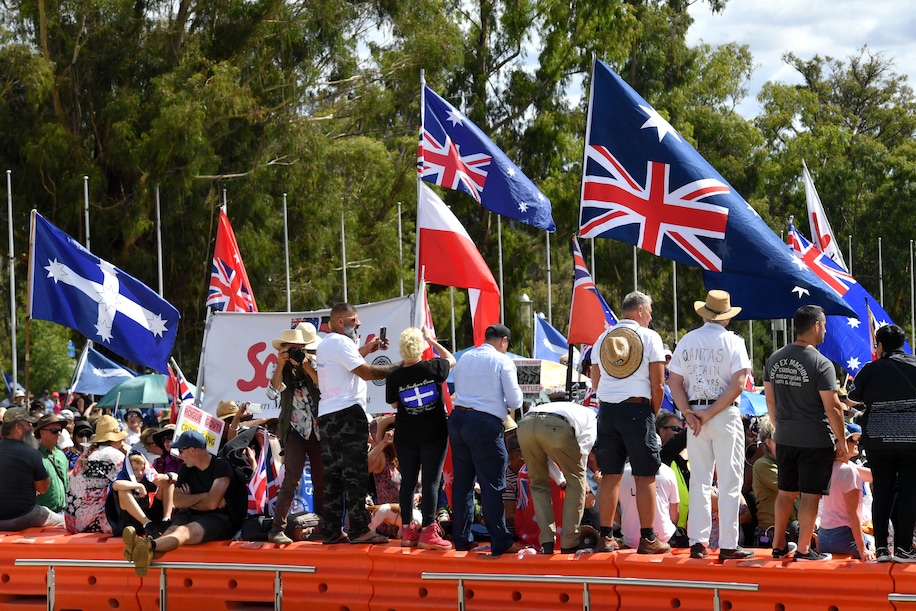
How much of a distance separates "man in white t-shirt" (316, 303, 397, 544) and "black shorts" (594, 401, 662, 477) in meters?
1.76

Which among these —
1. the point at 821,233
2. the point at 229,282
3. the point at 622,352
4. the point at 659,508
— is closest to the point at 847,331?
the point at 821,233

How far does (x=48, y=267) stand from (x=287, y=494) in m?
5.18

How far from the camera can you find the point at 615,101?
10547 millimetres

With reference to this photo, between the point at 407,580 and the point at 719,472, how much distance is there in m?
2.49

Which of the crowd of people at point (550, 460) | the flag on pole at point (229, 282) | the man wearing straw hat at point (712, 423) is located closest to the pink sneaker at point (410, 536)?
the crowd of people at point (550, 460)

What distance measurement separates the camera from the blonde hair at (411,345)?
9.35 metres

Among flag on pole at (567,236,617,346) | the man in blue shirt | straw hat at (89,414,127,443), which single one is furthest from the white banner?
the man in blue shirt

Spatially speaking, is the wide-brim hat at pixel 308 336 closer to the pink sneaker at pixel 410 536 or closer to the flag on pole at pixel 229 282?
the pink sneaker at pixel 410 536

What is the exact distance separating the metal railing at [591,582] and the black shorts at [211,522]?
1881 mm

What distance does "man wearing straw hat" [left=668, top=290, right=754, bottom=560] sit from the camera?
8.27 meters

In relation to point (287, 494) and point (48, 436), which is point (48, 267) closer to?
point (48, 436)

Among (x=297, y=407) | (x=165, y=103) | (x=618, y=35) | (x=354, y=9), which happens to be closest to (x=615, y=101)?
(x=297, y=407)

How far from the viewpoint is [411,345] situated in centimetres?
935

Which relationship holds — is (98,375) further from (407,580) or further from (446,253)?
(407,580)
